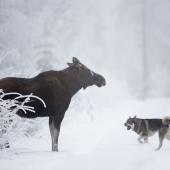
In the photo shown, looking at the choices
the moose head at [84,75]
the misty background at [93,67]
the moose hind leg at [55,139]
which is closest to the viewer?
the misty background at [93,67]

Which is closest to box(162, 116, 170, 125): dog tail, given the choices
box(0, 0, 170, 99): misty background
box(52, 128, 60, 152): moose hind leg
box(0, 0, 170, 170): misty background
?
box(0, 0, 170, 170): misty background

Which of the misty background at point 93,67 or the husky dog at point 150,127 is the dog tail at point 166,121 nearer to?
the husky dog at point 150,127

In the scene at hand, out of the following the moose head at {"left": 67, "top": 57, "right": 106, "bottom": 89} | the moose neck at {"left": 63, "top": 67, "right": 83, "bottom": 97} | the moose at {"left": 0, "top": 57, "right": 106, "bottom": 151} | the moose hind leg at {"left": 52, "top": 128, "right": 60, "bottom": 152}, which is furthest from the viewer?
the moose head at {"left": 67, "top": 57, "right": 106, "bottom": 89}

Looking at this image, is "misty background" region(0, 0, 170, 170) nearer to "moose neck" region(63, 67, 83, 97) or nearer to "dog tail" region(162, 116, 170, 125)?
"dog tail" region(162, 116, 170, 125)

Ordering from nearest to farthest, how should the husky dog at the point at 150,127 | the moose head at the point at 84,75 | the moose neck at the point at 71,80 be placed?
the moose neck at the point at 71,80 < the moose head at the point at 84,75 < the husky dog at the point at 150,127

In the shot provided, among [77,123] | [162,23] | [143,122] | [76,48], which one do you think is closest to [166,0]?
[162,23]

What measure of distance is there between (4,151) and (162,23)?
143 ft

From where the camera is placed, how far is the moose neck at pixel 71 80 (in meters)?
11.3

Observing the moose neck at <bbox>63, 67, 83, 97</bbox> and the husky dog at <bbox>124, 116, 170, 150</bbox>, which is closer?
the moose neck at <bbox>63, 67, 83, 97</bbox>

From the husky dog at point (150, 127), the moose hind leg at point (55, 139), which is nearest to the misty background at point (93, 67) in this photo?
the moose hind leg at point (55, 139)

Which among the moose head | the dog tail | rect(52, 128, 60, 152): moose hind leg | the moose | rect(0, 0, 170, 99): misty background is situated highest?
rect(0, 0, 170, 99): misty background

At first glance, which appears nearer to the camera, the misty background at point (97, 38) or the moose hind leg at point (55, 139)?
the moose hind leg at point (55, 139)

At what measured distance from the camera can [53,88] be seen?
35.8 feet

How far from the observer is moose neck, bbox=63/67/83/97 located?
11305mm
